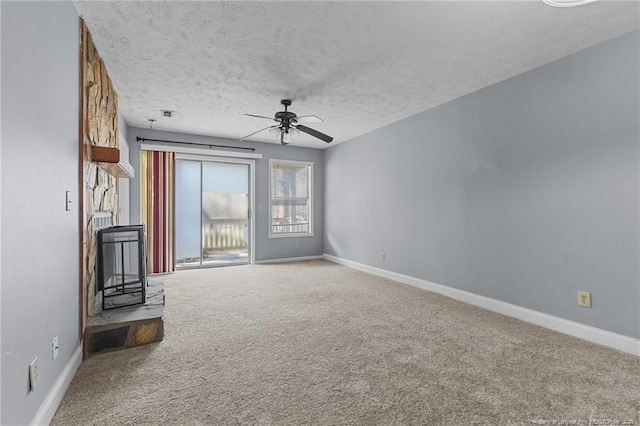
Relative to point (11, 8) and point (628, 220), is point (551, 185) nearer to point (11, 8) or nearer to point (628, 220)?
point (628, 220)

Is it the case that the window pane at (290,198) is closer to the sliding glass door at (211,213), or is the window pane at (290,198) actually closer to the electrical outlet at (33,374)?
the sliding glass door at (211,213)

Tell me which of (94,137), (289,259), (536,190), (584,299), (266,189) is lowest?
(289,259)

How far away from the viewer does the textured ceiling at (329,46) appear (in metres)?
2.06

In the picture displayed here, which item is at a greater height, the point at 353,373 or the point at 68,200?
the point at 68,200

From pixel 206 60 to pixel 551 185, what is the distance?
11.0ft

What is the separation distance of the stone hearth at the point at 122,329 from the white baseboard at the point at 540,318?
10.4 feet

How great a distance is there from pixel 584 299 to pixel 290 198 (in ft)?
16.1

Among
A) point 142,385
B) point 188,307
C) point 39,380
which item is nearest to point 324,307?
point 188,307

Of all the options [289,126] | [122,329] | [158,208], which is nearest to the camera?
[122,329]

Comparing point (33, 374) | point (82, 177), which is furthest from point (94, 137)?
point (33, 374)

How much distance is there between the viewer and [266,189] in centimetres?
604

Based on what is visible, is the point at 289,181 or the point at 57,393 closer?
the point at 57,393

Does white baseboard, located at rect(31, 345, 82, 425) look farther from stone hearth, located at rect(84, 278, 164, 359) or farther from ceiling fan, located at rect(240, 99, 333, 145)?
ceiling fan, located at rect(240, 99, 333, 145)

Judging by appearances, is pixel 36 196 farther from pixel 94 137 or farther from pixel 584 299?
pixel 584 299
